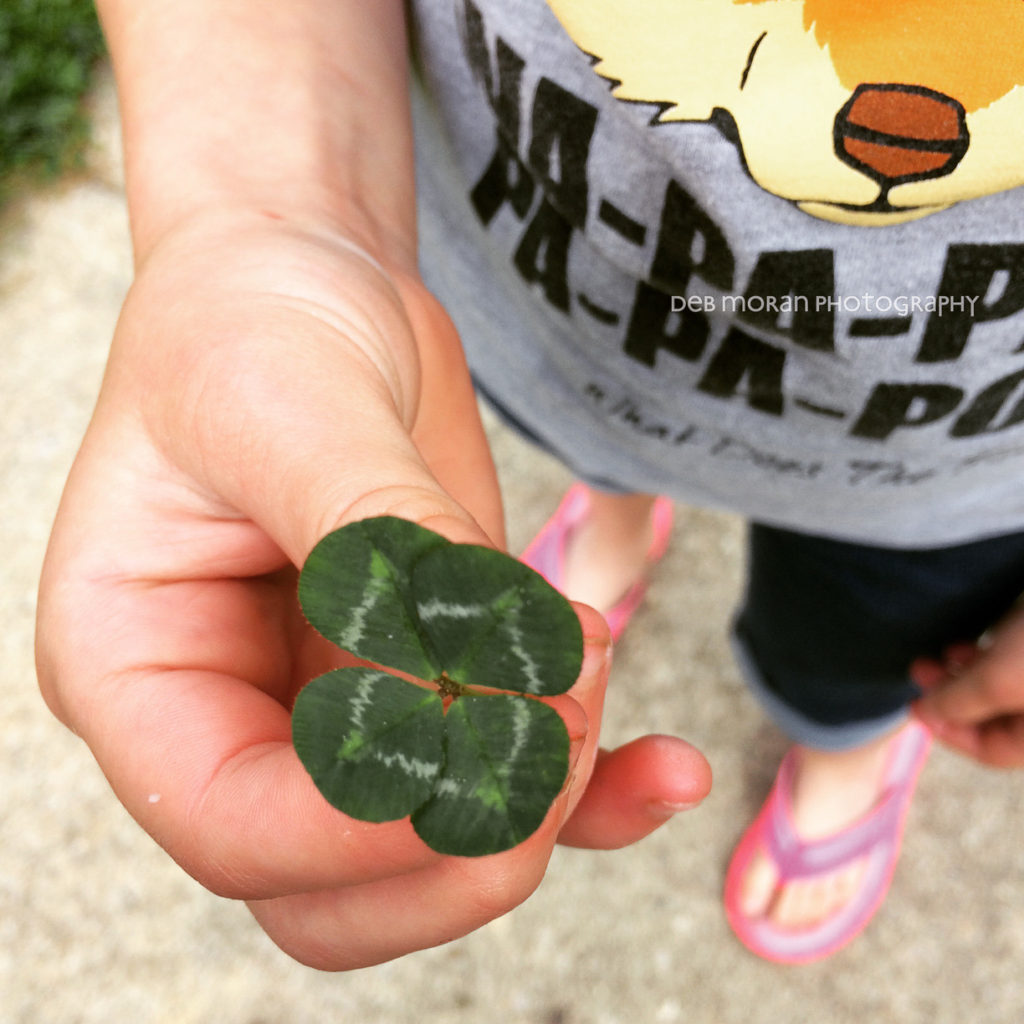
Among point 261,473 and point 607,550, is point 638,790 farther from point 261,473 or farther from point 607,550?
point 607,550

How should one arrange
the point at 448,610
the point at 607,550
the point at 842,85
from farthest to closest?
1. the point at 607,550
2. the point at 842,85
3. the point at 448,610

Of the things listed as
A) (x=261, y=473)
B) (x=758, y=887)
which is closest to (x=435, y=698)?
(x=261, y=473)

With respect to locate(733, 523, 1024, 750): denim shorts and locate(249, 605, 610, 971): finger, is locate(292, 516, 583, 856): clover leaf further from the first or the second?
locate(733, 523, 1024, 750): denim shorts

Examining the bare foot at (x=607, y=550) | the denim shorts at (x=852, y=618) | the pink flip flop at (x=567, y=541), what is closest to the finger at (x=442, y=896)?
the denim shorts at (x=852, y=618)

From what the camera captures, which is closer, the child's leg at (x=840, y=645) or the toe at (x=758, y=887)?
the child's leg at (x=840, y=645)

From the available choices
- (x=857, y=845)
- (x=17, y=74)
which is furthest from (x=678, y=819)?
(x=17, y=74)

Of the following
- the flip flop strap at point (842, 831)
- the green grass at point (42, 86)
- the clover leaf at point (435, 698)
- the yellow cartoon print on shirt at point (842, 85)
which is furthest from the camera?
Result: the green grass at point (42, 86)

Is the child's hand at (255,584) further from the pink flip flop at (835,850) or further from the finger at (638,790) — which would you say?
the pink flip flop at (835,850)
